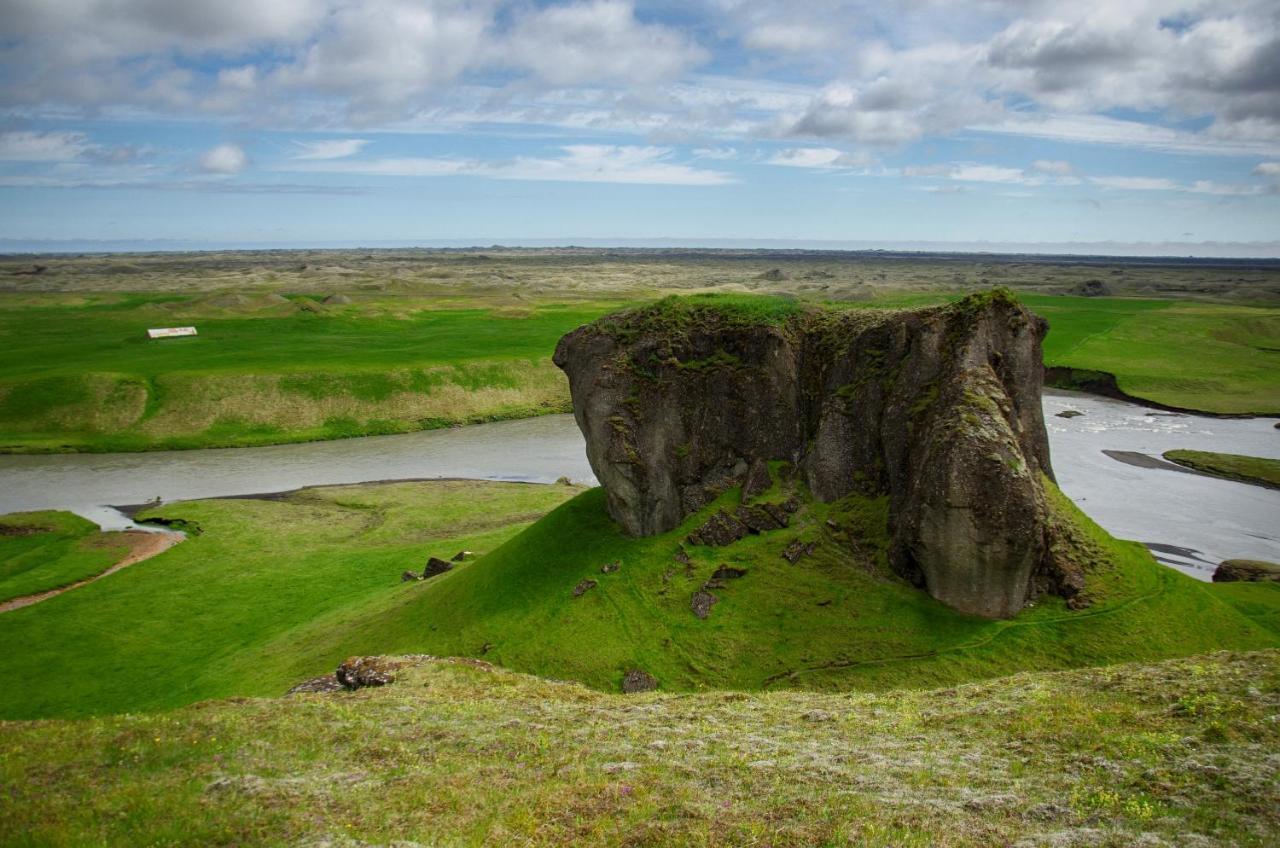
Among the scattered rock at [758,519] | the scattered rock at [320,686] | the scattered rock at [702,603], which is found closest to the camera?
the scattered rock at [320,686]

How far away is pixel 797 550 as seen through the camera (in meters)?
27.0

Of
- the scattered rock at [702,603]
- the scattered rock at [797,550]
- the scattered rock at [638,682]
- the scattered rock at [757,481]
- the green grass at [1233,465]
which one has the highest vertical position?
the scattered rock at [757,481]

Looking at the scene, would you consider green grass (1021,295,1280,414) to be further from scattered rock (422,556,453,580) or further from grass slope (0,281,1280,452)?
scattered rock (422,556,453,580)

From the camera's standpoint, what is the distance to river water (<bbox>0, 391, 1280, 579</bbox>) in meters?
49.2

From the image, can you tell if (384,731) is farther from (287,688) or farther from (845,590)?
(845,590)

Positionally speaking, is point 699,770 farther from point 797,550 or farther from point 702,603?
point 797,550

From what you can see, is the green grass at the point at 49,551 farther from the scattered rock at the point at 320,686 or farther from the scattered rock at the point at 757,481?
the scattered rock at the point at 757,481

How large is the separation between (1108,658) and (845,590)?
7.34 metres

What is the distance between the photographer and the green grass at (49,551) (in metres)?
43.7

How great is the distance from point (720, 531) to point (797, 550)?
9.74ft

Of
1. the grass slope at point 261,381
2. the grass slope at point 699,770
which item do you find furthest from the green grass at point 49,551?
the grass slope at point 699,770

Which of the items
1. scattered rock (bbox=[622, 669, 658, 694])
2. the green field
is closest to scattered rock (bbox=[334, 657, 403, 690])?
scattered rock (bbox=[622, 669, 658, 694])

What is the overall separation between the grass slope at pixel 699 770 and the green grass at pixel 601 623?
108 inches

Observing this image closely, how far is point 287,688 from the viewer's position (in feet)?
91.5
